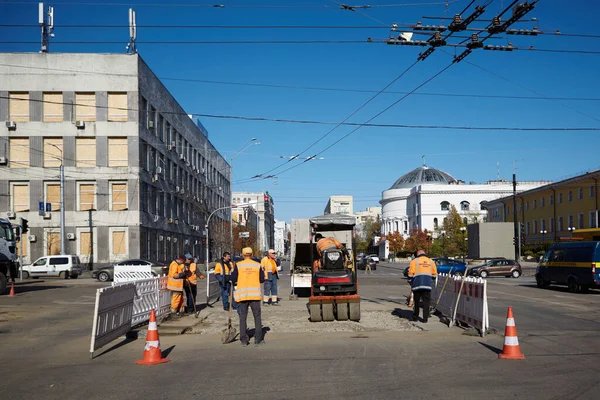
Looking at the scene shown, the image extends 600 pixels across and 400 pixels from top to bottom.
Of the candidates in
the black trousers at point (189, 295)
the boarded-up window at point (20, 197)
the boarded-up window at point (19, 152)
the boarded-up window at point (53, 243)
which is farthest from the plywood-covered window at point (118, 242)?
the black trousers at point (189, 295)

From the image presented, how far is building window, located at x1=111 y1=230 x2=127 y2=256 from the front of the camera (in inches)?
1843

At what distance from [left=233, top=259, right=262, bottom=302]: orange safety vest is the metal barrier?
2404 millimetres

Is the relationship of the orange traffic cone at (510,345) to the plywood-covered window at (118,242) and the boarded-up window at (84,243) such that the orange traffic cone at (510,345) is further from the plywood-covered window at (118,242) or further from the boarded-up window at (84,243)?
the boarded-up window at (84,243)

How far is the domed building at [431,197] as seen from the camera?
411 feet

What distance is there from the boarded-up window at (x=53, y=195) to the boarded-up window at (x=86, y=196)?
1.72 m

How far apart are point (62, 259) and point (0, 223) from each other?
573 inches

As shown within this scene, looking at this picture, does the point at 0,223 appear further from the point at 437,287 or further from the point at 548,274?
the point at 548,274

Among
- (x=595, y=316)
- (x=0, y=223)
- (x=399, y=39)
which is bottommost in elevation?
(x=595, y=316)

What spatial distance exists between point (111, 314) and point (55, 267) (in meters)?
34.8

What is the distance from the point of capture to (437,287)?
59.6 feet

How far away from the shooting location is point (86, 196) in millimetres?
47000

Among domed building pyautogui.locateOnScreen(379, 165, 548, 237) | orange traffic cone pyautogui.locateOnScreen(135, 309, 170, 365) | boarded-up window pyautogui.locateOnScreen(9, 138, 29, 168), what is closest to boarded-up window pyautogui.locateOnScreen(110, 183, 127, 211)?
boarded-up window pyautogui.locateOnScreen(9, 138, 29, 168)

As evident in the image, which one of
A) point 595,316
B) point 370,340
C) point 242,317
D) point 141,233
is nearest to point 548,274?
point 595,316

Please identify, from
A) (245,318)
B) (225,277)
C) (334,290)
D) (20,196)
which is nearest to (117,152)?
(20,196)
